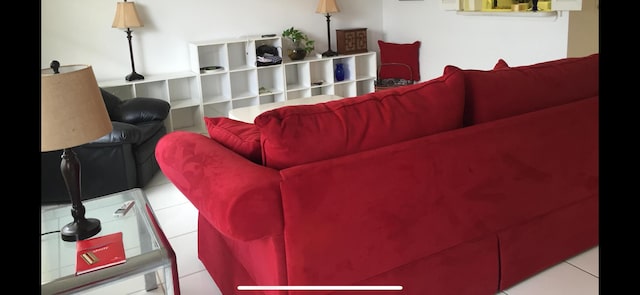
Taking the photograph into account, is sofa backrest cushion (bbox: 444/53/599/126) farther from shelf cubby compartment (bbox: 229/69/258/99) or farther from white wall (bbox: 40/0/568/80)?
shelf cubby compartment (bbox: 229/69/258/99)

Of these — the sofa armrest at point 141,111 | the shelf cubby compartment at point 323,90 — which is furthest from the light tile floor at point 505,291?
the shelf cubby compartment at point 323,90

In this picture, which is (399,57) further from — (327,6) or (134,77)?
(134,77)

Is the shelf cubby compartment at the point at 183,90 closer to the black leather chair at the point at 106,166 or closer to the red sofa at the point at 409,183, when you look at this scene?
the black leather chair at the point at 106,166

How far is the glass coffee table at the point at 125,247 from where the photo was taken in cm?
166

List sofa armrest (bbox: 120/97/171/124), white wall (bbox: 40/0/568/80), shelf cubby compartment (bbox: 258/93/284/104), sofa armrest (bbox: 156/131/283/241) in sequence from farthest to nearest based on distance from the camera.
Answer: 1. shelf cubby compartment (bbox: 258/93/284/104)
2. white wall (bbox: 40/0/568/80)
3. sofa armrest (bbox: 120/97/171/124)
4. sofa armrest (bbox: 156/131/283/241)

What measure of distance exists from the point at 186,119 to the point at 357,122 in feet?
12.6

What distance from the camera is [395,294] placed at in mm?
1922

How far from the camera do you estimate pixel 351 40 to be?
5.82 metres

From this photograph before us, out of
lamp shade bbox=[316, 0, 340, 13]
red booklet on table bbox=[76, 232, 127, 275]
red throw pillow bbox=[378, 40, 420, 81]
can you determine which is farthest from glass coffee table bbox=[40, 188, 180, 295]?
red throw pillow bbox=[378, 40, 420, 81]

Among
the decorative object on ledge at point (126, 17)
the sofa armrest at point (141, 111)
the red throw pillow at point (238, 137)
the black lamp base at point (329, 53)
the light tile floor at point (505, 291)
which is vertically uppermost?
the decorative object on ledge at point (126, 17)

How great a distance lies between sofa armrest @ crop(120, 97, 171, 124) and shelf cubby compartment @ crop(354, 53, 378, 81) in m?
2.58

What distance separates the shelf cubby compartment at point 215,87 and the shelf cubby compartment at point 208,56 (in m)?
0.11

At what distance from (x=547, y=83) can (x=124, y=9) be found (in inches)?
143

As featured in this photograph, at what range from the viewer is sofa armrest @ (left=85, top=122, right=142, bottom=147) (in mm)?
3363
